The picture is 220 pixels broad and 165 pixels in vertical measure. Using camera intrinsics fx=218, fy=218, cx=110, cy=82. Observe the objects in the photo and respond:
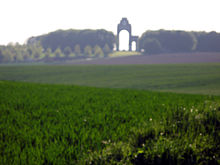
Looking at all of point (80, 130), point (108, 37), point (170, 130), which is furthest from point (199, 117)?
point (108, 37)

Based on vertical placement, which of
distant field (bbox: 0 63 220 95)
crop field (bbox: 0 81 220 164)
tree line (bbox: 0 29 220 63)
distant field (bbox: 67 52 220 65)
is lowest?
distant field (bbox: 0 63 220 95)

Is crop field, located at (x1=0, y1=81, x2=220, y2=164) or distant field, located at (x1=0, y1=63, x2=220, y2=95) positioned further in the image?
distant field, located at (x1=0, y1=63, x2=220, y2=95)

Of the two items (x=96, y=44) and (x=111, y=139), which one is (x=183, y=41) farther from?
(x=111, y=139)

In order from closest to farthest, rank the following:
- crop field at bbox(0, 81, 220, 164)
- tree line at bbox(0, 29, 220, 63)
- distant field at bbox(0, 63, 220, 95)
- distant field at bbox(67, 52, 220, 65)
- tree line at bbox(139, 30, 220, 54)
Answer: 1. crop field at bbox(0, 81, 220, 164)
2. distant field at bbox(0, 63, 220, 95)
3. distant field at bbox(67, 52, 220, 65)
4. tree line at bbox(0, 29, 220, 63)
5. tree line at bbox(139, 30, 220, 54)

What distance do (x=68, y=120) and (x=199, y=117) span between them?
371 centimetres

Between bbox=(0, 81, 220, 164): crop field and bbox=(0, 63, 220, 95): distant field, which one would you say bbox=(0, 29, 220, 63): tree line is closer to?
bbox=(0, 63, 220, 95): distant field

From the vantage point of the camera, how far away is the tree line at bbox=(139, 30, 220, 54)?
3720 inches

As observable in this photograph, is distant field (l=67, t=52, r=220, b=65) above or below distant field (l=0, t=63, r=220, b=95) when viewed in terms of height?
above

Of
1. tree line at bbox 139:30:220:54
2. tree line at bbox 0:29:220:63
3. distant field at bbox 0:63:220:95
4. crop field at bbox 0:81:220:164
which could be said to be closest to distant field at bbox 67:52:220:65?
distant field at bbox 0:63:220:95

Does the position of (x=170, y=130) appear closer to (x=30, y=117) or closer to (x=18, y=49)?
(x=30, y=117)

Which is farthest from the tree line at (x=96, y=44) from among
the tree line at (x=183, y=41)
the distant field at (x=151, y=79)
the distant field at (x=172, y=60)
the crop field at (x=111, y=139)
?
the crop field at (x=111, y=139)

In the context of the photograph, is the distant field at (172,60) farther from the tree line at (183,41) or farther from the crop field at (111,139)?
the crop field at (111,139)

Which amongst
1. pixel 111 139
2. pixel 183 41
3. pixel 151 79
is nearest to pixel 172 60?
pixel 151 79

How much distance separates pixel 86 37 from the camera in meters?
109
